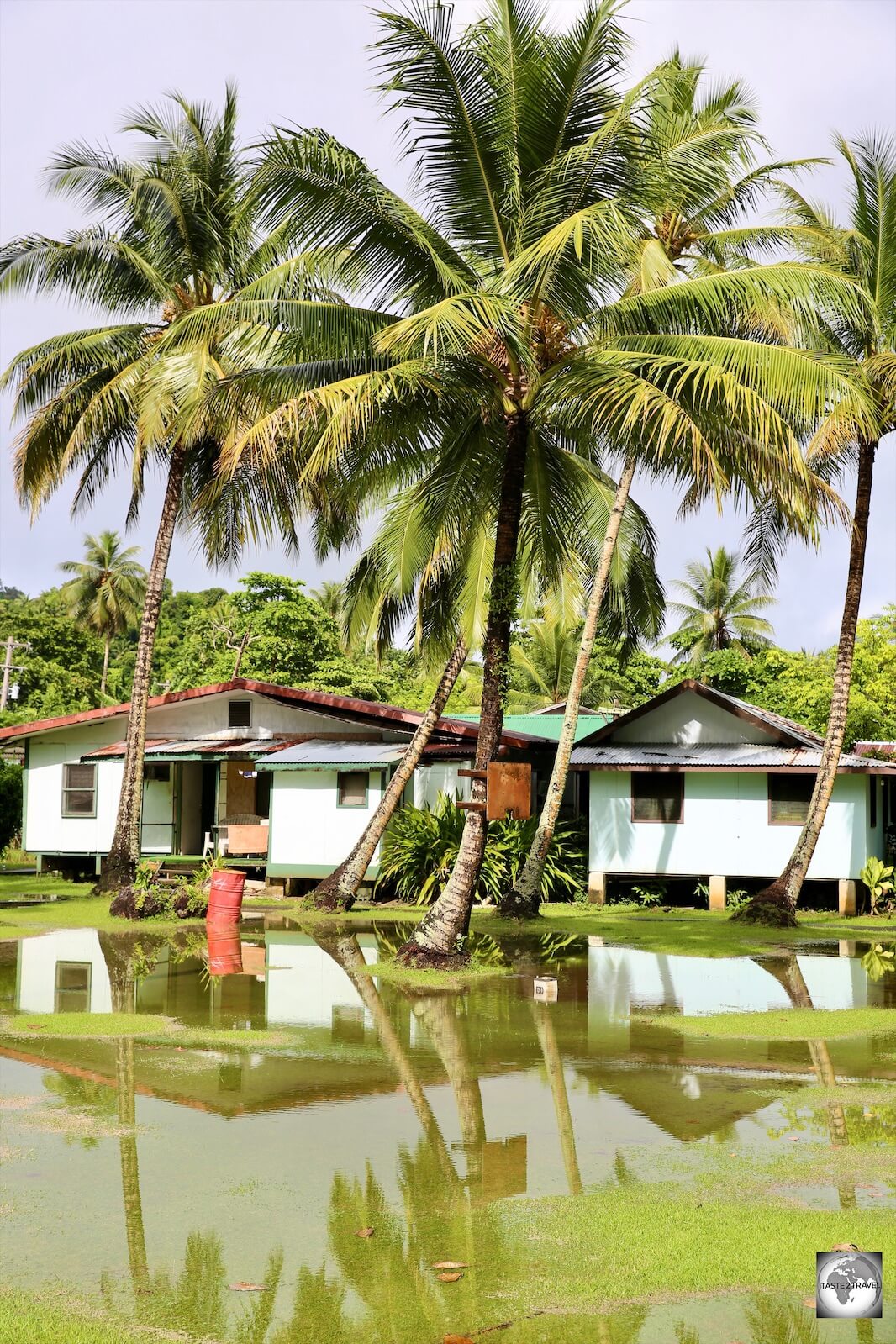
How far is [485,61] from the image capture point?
13.3 metres

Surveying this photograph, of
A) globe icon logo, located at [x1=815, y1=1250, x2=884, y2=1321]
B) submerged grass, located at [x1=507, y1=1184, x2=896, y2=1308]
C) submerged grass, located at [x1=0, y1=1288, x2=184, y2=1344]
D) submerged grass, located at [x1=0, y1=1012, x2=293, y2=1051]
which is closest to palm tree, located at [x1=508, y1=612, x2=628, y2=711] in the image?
submerged grass, located at [x1=0, y1=1012, x2=293, y2=1051]

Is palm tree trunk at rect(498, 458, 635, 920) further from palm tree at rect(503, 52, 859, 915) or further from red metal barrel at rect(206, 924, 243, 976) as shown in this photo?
red metal barrel at rect(206, 924, 243, 976)

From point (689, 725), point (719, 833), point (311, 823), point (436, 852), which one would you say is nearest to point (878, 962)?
point (719, 833)

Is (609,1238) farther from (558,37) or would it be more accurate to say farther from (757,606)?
(757,606)

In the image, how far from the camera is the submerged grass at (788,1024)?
10.7 metres

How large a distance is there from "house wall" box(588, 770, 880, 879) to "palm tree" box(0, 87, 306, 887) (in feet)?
25.8

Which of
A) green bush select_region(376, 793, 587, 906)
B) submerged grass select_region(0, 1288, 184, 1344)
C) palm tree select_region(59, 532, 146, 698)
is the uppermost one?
palm tree select_region(59, 532, 146, 698)

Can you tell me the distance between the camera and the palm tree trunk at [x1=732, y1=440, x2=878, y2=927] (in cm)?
1934

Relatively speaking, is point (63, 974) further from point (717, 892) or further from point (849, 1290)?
point (717, 892)

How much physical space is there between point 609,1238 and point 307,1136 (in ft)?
7.49

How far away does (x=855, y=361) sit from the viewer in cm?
1861

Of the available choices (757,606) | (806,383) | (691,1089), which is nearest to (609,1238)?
(691,1089)

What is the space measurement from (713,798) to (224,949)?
35.0 ft

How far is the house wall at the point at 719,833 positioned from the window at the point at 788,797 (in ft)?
0.43
